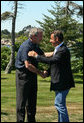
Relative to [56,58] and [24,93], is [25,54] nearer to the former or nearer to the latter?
[56,58]

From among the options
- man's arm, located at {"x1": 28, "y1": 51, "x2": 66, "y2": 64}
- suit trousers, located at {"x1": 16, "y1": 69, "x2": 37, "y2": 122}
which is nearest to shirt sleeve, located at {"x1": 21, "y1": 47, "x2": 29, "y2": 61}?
man's arm, located at {"x1": 28, "y1": 51, "x2": 66, "y2": 64}

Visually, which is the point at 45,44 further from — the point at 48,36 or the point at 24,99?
the point at 24,99

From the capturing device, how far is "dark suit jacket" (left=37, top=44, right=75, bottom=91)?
6109mm

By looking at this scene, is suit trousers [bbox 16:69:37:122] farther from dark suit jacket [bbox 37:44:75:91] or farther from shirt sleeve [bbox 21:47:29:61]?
dark suit jacket [bbox 37:44:75:91]

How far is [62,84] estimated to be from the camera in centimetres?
610

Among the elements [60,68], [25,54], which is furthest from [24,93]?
[60,68]

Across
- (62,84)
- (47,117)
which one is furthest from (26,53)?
(47,117)

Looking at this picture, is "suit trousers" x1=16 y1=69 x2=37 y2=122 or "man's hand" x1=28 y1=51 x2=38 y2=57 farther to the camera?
"suit trousers" x1=16 y1=69 x2=37 y2=122

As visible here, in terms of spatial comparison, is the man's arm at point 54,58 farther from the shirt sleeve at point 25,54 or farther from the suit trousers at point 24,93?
the suit trousers at point 24,93

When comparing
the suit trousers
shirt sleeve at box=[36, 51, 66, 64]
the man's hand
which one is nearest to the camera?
shirt sleeve at box=[36, 51, 66, 64]

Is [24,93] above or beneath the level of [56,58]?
beneath

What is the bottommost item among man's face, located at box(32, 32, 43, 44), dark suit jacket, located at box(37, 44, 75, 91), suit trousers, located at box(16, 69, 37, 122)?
suit trousers, located at box(16, 69, 37, 122)

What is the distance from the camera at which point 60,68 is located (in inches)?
242

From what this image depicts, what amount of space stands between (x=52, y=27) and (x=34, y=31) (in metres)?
14.2
